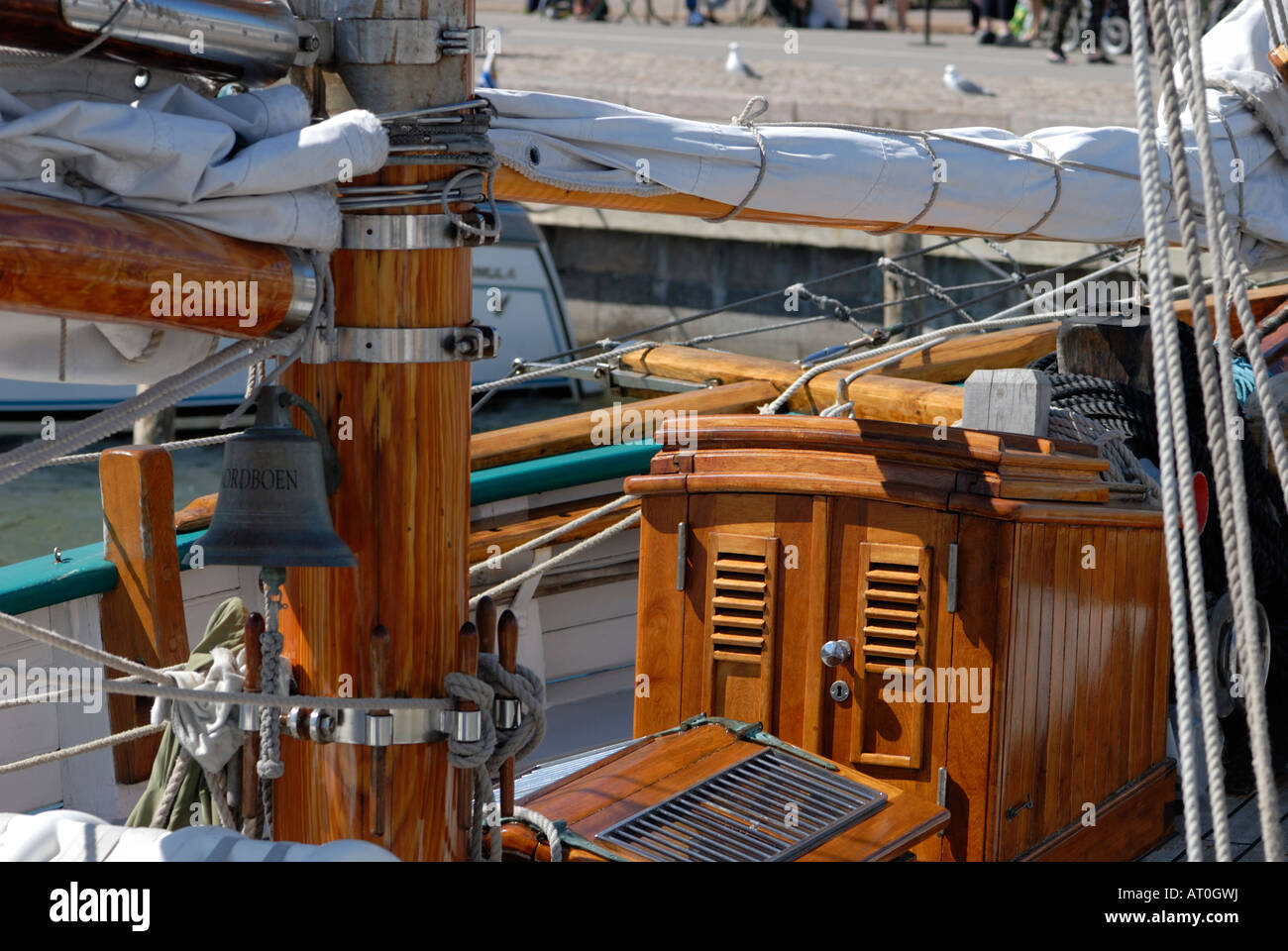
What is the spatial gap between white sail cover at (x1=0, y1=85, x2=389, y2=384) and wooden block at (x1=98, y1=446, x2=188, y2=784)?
1.82m

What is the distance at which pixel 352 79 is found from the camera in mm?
2230

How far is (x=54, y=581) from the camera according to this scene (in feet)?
13.2

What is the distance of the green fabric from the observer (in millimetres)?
2604

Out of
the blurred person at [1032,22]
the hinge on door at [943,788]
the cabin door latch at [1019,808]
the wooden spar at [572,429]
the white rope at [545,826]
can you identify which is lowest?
the cabin door latch at [1019,808]

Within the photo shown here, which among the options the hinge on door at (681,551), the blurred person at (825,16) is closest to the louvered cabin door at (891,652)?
the hinge on door at (681,551)

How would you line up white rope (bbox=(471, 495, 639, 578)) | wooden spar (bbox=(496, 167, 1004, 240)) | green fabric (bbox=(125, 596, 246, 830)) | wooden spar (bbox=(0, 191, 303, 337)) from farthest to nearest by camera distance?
white rope (bbox=(471, 495, 639, 578)) < wooden spar (bbox=(496, 167, 1004, 240)) < green fabric (bbox=(125, 596, 246, 830)) < wooden spar (bbox=(0, 191, 303, 337))

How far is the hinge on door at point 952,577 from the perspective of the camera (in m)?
3.29

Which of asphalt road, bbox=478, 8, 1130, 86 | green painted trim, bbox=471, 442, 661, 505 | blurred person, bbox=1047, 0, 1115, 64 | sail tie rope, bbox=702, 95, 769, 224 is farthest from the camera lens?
blurred person, bbox=1047, 0, 1115, 64

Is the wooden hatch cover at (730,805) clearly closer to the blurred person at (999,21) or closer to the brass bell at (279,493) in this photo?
the brass bell at (279,493)

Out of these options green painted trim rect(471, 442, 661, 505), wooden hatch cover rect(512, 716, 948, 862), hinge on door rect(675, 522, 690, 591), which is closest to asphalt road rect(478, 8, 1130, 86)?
green painted trim rect(471, 442, 661, 505)

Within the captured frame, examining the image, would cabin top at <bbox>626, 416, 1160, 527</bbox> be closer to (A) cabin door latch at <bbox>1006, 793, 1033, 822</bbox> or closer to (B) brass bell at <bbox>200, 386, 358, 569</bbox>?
(A) cabin door latch at <bbox>1006, 793, 1033, 822</bbox>

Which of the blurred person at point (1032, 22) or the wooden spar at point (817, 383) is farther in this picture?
the blurred person at point (1032, 22)

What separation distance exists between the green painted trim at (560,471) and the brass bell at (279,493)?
2.59 metres
